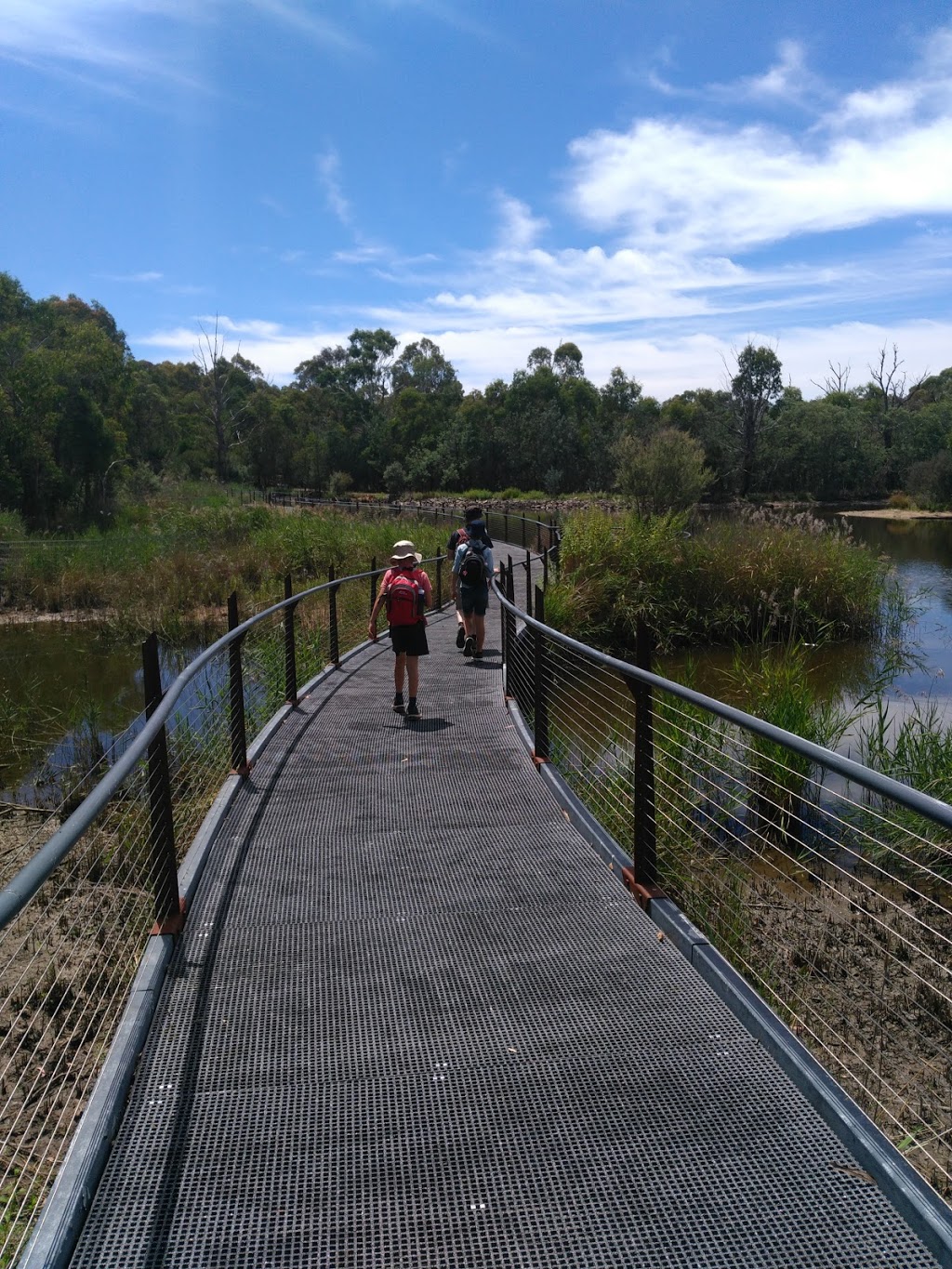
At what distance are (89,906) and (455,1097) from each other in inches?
156

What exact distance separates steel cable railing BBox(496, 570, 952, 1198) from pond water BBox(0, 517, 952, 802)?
2.35 m

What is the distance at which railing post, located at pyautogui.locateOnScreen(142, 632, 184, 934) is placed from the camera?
3.65m

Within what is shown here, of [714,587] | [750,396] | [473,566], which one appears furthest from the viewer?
[750,396]

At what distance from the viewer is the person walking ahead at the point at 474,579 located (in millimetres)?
9820

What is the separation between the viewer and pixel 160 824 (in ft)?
12.2

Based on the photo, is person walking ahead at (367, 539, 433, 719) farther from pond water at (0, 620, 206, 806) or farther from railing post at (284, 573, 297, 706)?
pond water at (0, 620, 206, 806)

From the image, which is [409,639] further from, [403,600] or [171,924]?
[171,924]

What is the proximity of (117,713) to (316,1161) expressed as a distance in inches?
385

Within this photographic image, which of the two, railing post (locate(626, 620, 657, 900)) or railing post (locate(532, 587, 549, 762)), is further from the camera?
railing post (locate(532, 587, 549, 762))

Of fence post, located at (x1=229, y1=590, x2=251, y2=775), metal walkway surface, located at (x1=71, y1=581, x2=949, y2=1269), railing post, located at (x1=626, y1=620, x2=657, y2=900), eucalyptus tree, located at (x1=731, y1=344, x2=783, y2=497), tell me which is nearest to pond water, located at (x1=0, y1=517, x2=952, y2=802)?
fence post, located at (x1=229, y1=590, x2=251, y2=775)

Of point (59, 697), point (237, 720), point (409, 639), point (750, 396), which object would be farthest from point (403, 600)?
point (750, 396)

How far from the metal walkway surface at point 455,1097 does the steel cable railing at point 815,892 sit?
33 centimetres

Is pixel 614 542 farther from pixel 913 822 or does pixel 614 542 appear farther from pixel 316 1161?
pixel 316 1161

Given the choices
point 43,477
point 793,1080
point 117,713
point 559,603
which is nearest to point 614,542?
point 559,603
